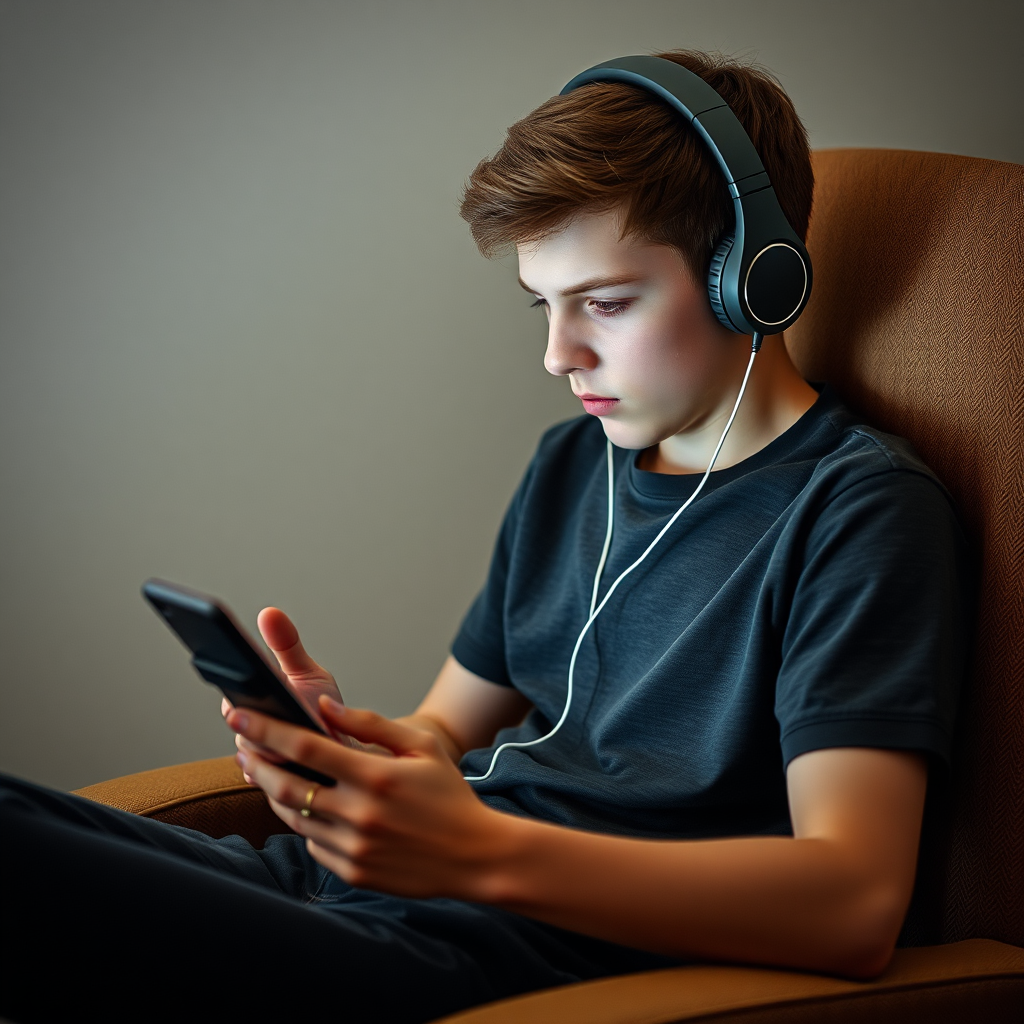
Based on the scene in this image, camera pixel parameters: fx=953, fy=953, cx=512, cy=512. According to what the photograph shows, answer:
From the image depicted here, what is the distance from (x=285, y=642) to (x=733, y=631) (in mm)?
406

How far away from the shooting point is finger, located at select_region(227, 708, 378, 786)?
0.63 meters

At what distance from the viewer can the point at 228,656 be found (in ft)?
2.10

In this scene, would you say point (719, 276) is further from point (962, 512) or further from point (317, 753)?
point (317, 753)

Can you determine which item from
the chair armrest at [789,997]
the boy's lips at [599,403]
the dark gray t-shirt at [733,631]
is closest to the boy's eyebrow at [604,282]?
the boy's lips at [599,403]

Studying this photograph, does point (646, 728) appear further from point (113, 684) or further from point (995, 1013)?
point (113, 684)

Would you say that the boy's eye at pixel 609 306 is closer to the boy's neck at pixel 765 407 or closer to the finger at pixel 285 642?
the boy's neck at pixel 765 407

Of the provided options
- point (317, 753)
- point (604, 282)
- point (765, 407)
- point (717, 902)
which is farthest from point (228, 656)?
point (765, 407)

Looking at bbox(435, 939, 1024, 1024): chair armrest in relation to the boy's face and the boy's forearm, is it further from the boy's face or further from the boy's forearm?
the boy's face

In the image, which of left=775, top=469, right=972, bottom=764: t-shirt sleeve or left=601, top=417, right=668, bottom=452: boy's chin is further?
left=601, top=417, right=668, bottom=452: boy's chin

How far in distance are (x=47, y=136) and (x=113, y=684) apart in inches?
31.4

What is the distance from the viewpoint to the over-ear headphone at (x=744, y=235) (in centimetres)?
86

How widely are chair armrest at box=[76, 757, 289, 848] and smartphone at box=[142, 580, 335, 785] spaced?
1.21 ft

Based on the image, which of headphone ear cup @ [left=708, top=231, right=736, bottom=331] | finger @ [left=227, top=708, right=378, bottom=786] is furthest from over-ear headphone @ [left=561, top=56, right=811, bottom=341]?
finger @ [left=227, top=708, right=378, bottom=786]

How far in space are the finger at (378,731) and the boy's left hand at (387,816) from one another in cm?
1
